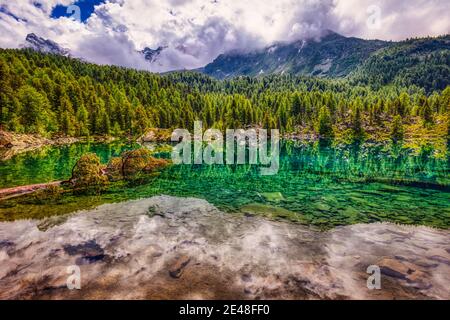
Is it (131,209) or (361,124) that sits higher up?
(361,124)

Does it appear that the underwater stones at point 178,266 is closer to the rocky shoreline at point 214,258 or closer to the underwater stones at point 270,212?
the rocky shoreline at point 214,258

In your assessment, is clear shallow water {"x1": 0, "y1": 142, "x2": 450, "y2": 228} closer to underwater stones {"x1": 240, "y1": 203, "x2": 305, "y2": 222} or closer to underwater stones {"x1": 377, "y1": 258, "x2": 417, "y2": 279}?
underwater stones {"x1": 240, "y1": 203, "x2": 305, "y2": 222}

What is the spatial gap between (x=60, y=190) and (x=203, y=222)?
Result: 1414cm

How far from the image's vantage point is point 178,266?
34.6ft

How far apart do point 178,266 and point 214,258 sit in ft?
5.05

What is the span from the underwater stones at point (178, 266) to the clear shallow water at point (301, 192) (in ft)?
24.4

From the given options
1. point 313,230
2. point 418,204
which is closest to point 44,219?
point 313,230

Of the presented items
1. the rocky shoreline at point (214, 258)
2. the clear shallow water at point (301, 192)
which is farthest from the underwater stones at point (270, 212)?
the rocky shoreline at point (214, 258)

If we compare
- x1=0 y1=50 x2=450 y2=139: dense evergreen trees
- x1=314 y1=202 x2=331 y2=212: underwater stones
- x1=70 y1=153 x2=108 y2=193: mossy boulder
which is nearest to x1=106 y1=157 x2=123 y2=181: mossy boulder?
x1=70 y1=153 x2=108 y2=193: mossy boulder

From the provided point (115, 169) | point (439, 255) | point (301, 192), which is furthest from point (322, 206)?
point (115, 169)

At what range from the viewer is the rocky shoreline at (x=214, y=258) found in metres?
8.92

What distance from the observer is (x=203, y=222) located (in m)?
15.9
